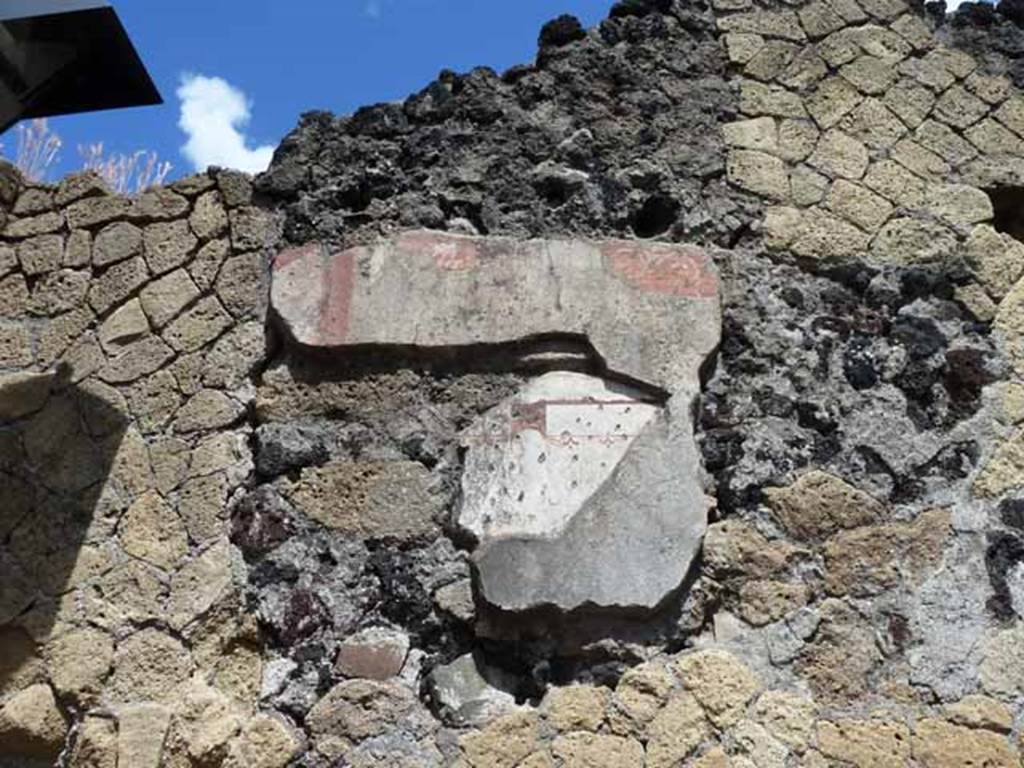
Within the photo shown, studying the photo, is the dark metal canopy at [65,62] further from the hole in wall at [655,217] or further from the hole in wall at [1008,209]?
the hole in wall at [1008,209]

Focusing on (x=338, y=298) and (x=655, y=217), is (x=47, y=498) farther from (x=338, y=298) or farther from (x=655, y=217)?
(x=655, y=217)

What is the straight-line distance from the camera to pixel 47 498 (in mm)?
3070

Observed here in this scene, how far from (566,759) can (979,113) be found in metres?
1.93

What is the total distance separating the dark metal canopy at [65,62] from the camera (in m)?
3.42

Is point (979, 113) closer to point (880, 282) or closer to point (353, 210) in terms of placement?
point (880, 282)

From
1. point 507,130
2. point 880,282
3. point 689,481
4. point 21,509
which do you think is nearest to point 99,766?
point 21,509

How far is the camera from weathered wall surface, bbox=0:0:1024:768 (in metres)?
2.75

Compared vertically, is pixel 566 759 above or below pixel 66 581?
below

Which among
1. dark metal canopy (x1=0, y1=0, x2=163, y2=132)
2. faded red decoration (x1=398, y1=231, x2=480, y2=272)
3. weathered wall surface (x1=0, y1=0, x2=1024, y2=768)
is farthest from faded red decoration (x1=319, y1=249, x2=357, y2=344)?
dark metal canopy (x1=0, y1=0, x2=163, y2=132)

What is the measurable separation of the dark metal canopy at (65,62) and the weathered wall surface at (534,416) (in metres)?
0.27

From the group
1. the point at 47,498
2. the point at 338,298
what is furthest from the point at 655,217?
the point at 47,498

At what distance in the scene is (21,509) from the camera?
306 cm

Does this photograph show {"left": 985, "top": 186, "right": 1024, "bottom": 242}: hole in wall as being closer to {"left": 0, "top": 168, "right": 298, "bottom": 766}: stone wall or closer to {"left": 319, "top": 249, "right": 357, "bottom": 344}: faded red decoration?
{"left": 319, "top": 249, "right": 357, "bottom": 344}: faded red decoration

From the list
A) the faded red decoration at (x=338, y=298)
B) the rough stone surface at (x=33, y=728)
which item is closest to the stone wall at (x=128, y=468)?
the rough stone surface at (x=33, y=728)
